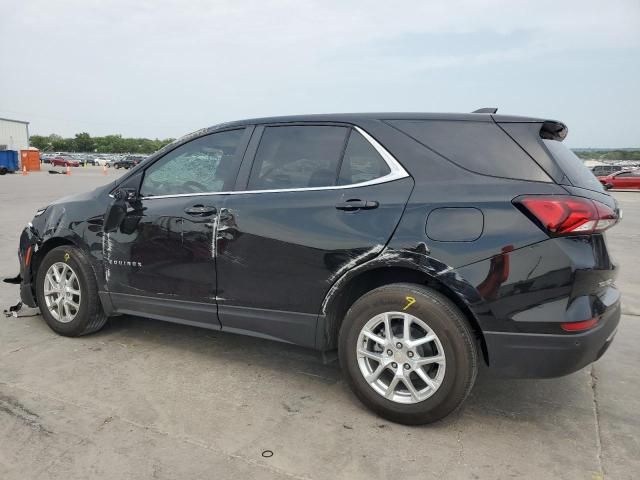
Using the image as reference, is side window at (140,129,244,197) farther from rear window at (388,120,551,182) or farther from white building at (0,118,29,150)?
white building at (0,118,29,150)

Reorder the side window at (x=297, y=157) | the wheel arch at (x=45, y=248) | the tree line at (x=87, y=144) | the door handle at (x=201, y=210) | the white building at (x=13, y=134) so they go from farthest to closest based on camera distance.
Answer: the tree line at (x=87, y=144)
the white building at (x=13, y=134)
the wheel arch at (x=45, y=248)
the door handle at (x=201, y=210)
the side window at (x=297, y=157)

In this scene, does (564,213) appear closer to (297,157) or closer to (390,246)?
(390,246)

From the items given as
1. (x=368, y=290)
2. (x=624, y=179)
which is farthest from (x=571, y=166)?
(x=624, y=179)

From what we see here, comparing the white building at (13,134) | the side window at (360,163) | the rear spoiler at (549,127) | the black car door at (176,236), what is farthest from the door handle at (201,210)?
the white building at (13,134)

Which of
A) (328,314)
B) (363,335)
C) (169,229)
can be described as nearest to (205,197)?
(169,229)

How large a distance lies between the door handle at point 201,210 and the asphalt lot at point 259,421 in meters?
1.09

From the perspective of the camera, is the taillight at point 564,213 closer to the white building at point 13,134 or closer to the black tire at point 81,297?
the black tire at point 81,297

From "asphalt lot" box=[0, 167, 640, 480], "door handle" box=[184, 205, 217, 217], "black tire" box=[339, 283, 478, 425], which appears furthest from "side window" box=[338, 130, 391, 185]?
"asphalt lot" box=[0, 167, 640, 480]

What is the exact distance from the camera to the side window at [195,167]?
365 centimetres

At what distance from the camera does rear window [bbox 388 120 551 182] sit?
279 cm

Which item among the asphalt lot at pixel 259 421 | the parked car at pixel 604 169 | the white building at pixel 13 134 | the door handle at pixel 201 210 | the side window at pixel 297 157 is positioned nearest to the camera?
the asphalt lot at pixel 259 421

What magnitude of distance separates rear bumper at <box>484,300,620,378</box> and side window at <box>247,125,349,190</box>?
1317 millimetres

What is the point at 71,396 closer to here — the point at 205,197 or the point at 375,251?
the point at 205,197

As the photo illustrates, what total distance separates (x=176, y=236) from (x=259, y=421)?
54.3 inches
